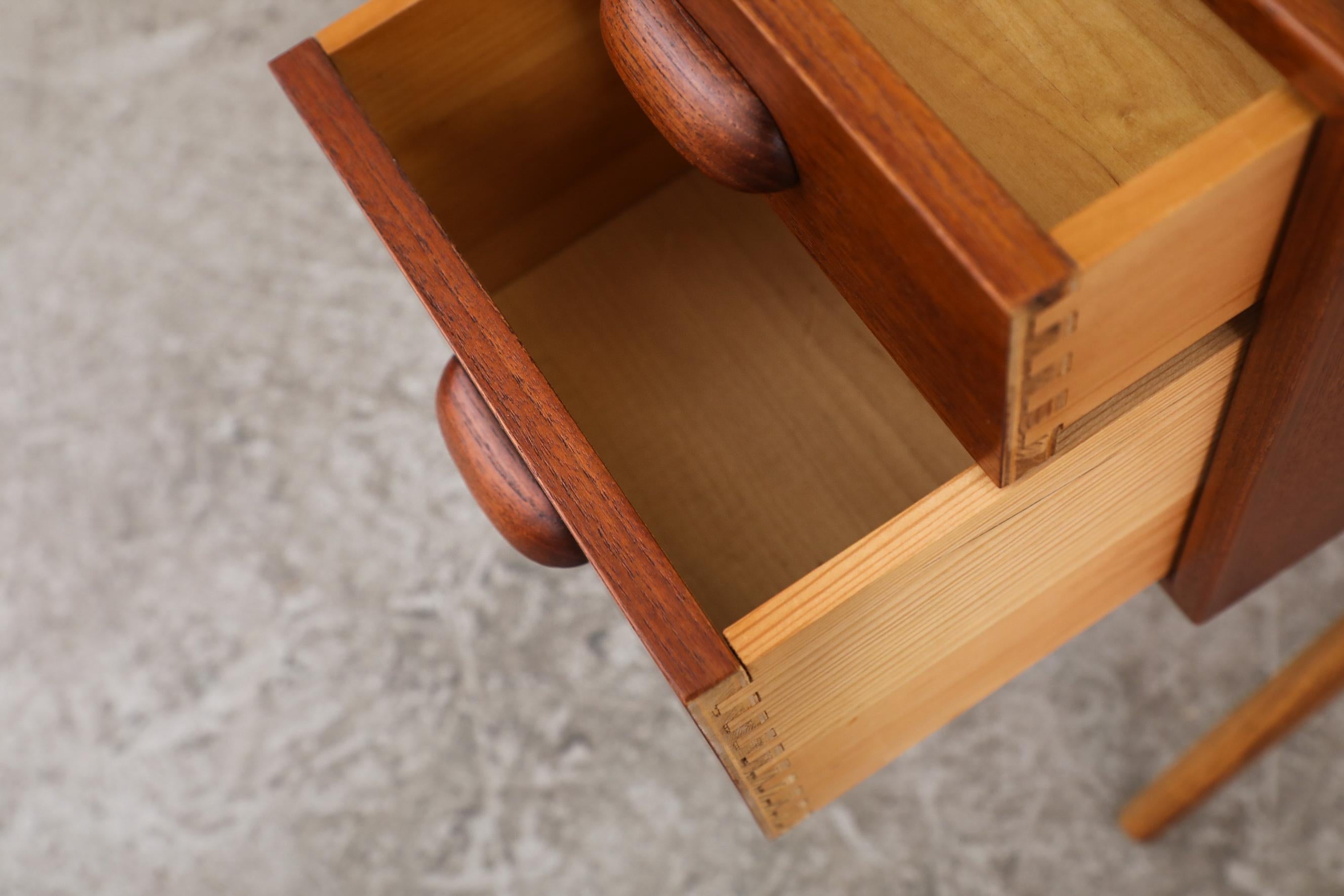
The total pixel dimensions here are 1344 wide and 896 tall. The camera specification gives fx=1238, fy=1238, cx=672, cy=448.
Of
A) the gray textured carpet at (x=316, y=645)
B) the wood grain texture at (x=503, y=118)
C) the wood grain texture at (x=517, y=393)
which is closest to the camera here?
the wood grain texture at (x=517, y=393)

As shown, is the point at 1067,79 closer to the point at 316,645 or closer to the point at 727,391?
the point at 727,391

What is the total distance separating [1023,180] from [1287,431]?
0.17 metres

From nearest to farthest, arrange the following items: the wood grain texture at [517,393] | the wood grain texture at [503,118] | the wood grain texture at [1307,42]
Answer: the wood grain texture at [1307,42], the wood grain texture at [517,393], the wood grain texture at [503,118]

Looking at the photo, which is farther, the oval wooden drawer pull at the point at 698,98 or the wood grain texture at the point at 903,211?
the oval wooden drawer pull at the point at 698,98

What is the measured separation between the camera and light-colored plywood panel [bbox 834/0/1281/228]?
0.44 meters

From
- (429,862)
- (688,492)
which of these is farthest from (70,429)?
(688,492)

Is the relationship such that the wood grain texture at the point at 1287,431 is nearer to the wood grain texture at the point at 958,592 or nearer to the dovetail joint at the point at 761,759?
the wood grain texture at the point at 958,592

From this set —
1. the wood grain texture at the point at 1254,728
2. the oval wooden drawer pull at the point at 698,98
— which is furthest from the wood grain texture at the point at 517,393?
the wood grain texture at the point at 1254,728

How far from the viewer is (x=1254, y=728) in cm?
76

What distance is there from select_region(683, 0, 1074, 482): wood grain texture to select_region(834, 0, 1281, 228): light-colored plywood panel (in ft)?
0.18

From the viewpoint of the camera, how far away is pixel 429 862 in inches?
43.6

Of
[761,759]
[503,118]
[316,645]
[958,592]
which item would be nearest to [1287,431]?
[958,592]

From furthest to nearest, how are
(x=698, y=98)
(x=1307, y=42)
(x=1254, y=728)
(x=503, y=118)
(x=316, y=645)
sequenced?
(x=316, y=645) < (x=1254, y=728) < (x=503, y=118) < (x=698, y=98) < (x=1307, y=42)

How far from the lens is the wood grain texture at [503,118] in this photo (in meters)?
0.59
